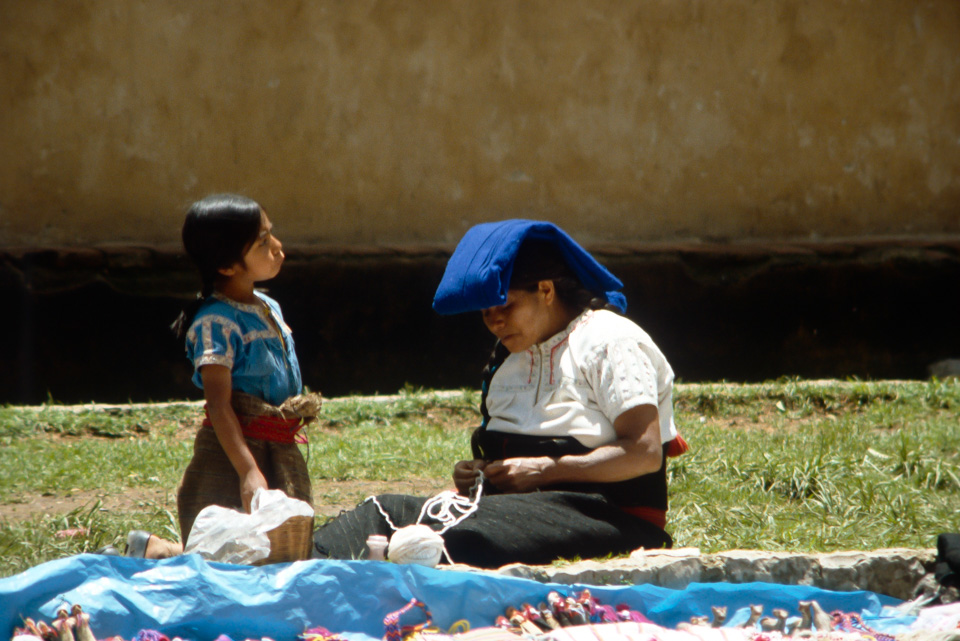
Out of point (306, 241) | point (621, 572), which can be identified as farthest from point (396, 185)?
point (621, 572)

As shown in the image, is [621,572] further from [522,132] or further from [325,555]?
[522,132]

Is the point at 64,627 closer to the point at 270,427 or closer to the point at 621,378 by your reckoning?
the point at 270,427

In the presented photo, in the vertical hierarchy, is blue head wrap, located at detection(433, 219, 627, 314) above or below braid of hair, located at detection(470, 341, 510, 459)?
above

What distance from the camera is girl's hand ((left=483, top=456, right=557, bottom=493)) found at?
2826 millimetres

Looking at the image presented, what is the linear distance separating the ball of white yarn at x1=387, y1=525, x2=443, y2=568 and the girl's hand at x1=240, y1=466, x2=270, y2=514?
42cm

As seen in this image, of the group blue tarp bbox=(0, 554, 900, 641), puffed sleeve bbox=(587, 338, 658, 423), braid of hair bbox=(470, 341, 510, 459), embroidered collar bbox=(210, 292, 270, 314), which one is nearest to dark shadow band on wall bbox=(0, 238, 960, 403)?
braid of hair bbox=(470, 341, 510, 459)

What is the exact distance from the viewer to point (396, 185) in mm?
7539

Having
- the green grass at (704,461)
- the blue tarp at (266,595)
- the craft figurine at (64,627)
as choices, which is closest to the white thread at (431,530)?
the blue tarp at (266,595)

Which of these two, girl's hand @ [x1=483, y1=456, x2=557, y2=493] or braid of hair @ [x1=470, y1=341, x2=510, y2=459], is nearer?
girl's hand @ [x1=483, y1=456, x2=557, y2=493]

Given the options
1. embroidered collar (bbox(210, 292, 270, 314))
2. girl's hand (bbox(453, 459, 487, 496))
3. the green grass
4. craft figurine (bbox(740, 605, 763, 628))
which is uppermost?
embroidered collar (bbox(210, 292, 270, 314))

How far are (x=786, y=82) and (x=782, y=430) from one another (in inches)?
144

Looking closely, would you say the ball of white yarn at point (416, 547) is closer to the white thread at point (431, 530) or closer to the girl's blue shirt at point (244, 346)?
the white thread at point (431, 530)

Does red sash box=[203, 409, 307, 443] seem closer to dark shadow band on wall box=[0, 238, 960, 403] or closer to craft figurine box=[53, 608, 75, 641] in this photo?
craft figurine box=[53, 608, 75, 641]

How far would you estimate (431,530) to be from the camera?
2709mm
